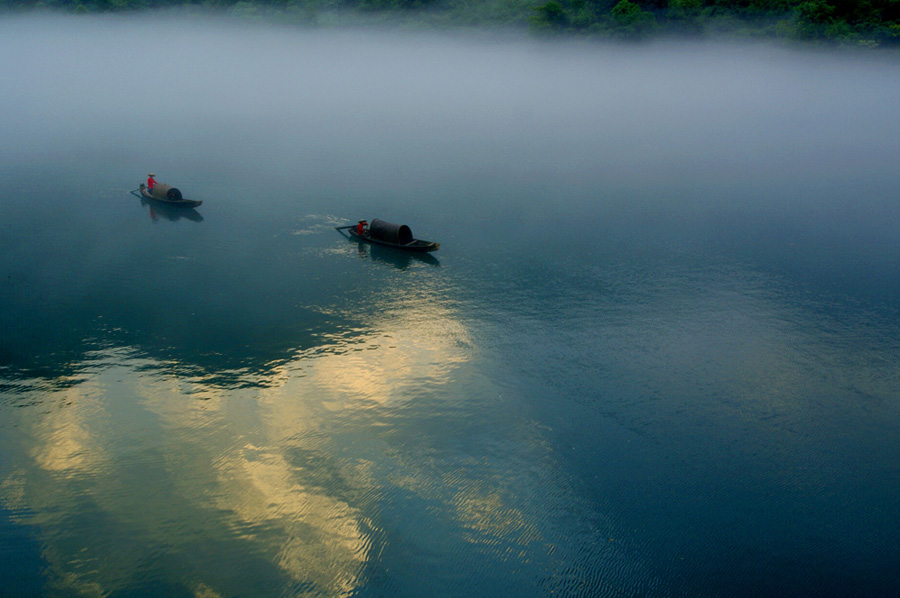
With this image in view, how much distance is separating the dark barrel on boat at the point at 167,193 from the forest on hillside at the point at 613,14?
9002 centimetres

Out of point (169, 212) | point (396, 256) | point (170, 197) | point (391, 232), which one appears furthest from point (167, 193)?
point (396, 256)

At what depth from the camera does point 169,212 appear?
4247 centimetres

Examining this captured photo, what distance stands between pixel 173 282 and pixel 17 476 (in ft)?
48.4

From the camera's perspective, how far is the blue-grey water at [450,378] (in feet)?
49.5

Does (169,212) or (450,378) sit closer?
(450,378)

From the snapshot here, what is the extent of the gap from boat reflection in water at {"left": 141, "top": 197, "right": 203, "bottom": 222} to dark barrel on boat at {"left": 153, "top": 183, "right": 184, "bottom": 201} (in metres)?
0.64

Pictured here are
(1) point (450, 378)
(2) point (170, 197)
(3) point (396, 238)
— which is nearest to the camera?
(1) point (450, 378)

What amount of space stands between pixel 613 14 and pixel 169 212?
300ft

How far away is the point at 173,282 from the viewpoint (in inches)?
1209

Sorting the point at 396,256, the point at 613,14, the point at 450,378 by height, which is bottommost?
the point at 450,378

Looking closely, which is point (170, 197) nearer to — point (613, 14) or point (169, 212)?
point (169, 212)

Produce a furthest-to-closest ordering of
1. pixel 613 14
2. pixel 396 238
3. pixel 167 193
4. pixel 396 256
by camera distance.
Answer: pixel 613 14
pixel 167 193
pixel 396 256
pixel 396 238

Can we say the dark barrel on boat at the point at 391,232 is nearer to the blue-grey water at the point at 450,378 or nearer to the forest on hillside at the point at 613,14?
the blue-grey water at the point at 450,378

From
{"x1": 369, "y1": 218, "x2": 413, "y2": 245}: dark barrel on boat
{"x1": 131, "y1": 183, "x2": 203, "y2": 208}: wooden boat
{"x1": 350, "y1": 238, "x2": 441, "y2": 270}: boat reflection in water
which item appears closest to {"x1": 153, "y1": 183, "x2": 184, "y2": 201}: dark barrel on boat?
{"x1": 131, "y1": 183, "x2": 203, "y2": 208}: wooden boat
